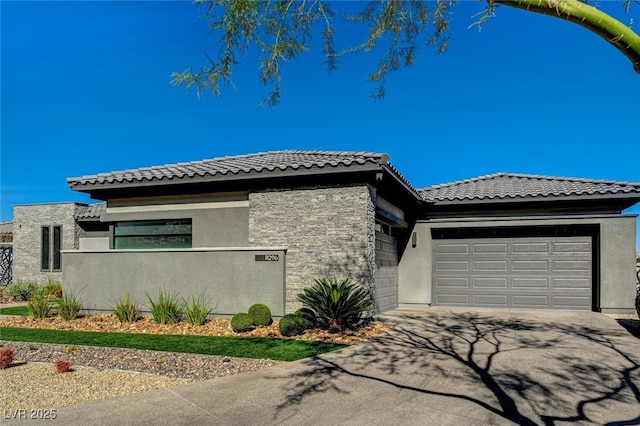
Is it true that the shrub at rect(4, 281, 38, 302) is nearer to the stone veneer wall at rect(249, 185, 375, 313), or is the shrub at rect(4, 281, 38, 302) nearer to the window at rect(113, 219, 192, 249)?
the window at rect(113, 219, 192, 249)

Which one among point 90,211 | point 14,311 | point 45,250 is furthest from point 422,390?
point 45,250

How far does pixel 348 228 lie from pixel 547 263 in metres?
7.34

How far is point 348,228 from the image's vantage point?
435 inches

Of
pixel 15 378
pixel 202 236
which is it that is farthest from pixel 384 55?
pixel 202 236

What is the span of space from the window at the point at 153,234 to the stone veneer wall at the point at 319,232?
2.40m

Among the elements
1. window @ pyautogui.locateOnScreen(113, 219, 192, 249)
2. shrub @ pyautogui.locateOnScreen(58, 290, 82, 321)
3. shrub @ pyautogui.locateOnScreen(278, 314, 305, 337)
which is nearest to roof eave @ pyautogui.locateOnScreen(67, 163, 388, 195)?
window @ pyautogui.locateOnScreen(113, 219, 192, 249)

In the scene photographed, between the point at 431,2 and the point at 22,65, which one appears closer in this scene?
the point at 431,2

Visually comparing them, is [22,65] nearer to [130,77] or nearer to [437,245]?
[130,77]

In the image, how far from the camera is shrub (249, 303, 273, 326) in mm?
10516

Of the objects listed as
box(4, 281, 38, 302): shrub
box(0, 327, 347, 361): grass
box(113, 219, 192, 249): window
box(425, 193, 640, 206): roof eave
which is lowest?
box(4, 281, 38, 302): shrub

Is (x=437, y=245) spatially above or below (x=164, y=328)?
above

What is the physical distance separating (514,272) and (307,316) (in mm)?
7815

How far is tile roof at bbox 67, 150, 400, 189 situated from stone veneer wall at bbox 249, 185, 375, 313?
2.45ft

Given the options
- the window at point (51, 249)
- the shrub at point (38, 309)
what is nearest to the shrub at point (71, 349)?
the shrub at point (38, 309)
